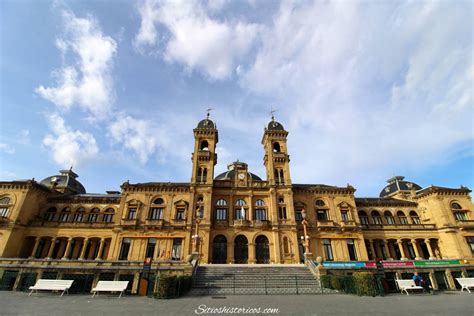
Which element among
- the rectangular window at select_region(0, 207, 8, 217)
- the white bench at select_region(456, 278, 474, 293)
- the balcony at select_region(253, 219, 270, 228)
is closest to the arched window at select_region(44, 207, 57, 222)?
the rectangular window at select_region(0, 207, 8, 217)

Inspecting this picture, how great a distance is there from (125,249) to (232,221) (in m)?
15.0

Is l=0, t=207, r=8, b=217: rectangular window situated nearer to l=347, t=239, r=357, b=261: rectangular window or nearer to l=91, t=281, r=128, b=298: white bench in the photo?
l=91, t=281, r=128, b=298: white bench

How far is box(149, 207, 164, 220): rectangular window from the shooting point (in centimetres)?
3357

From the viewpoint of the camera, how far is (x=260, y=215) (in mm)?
34594

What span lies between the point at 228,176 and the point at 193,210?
917cm

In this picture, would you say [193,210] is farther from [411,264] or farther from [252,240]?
[411,264]

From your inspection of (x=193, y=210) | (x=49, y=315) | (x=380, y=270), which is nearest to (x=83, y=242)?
(x=193, y=210)

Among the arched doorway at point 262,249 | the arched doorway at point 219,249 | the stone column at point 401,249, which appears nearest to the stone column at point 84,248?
the arched doorway at point 219,249

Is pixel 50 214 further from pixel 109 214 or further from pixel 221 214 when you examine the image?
pixel 221 214

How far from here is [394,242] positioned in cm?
3616

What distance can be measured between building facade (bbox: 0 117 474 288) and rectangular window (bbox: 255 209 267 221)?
0.49ft

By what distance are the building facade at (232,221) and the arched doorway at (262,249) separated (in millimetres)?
133

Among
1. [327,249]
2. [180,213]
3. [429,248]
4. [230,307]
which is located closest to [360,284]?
[230,307]

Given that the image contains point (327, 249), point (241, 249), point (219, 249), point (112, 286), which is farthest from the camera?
point (327, 249)
